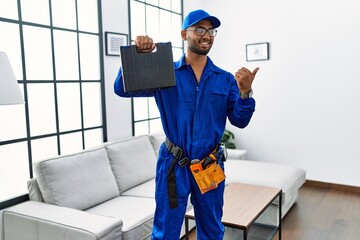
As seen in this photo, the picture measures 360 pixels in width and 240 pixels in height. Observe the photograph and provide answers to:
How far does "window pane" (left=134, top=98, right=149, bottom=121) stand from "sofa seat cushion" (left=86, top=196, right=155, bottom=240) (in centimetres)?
117

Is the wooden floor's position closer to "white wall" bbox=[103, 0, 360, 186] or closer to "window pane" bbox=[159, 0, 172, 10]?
"white wall" bbox=[103, 0, 360, 186]

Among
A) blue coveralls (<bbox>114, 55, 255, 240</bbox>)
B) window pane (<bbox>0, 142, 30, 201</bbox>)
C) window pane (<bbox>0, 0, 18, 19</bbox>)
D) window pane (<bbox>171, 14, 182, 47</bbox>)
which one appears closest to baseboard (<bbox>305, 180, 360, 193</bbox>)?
window pane (<bbox>171, 14, 182, 47</bbox>)

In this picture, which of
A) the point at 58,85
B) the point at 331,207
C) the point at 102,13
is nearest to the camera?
the point at 58,85

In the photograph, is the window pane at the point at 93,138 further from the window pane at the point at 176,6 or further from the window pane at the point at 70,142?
the window pane at the point at 176,6

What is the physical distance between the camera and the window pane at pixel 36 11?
2.55 meters

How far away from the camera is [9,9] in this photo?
2.43 meters

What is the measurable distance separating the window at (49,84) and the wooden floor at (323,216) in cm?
138

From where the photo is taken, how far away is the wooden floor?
2836 millimetres

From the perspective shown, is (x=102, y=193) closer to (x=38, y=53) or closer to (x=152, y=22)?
(x=38, y=53)

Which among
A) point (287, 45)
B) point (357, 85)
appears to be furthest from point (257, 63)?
point (357, 85)

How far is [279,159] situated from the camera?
4348 millimetres

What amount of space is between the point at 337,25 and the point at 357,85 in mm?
700

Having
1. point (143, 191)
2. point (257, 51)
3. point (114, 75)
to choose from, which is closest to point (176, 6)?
point (257, 51)

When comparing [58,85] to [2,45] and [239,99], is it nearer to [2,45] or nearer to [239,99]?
[2,45]
